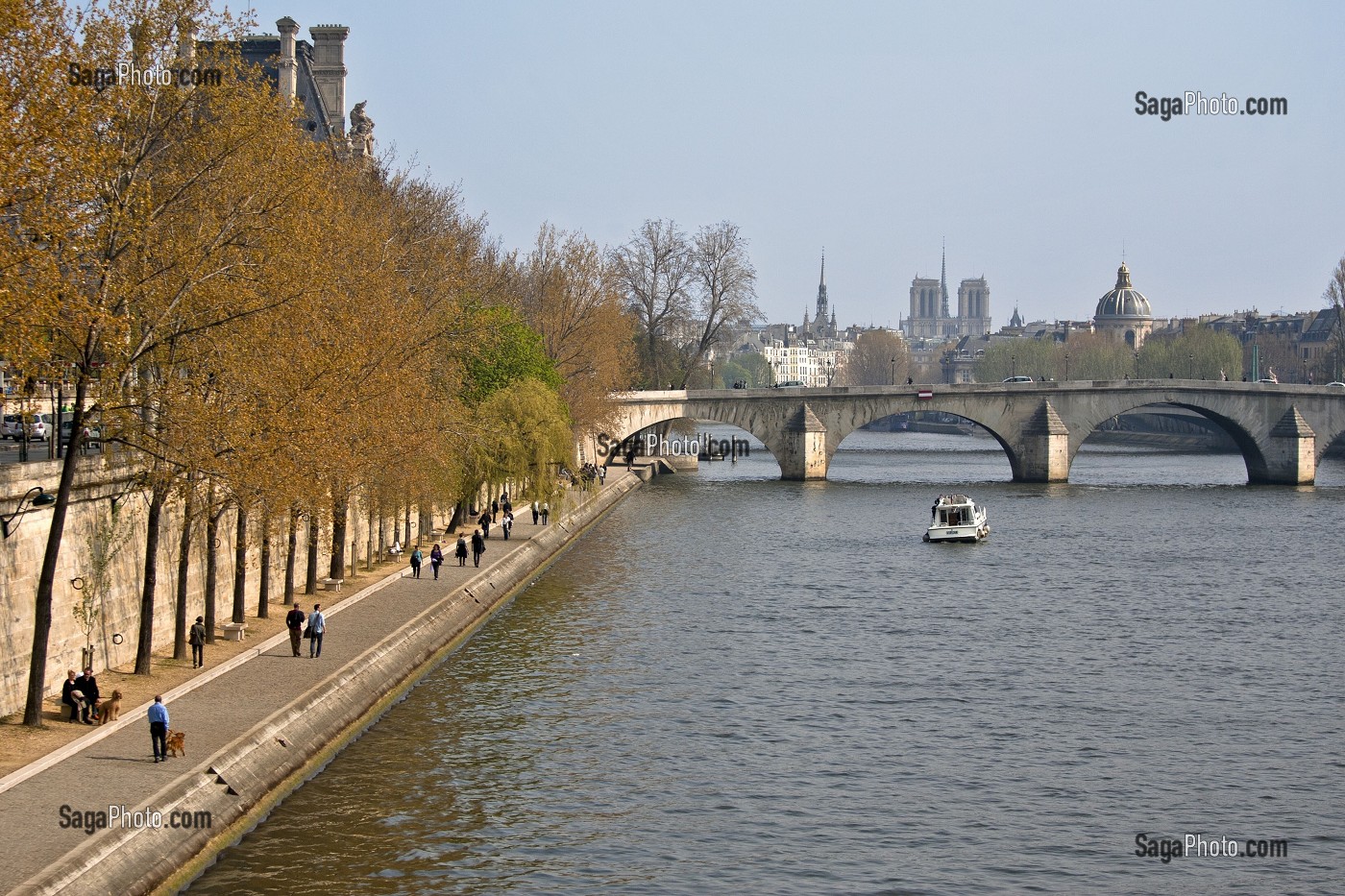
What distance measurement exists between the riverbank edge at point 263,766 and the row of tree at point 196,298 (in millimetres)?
3378

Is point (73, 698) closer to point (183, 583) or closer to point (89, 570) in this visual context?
point (89, 570)

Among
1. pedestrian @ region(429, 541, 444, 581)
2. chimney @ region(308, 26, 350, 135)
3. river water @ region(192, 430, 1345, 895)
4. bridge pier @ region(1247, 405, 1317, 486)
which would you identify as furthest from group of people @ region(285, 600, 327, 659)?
bridge pier @ region(1247, 405, 1317, 486)

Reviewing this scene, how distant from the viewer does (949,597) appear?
5103cm

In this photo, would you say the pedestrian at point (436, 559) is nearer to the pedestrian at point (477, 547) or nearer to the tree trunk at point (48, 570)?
the pedestrian at point (477, 547)

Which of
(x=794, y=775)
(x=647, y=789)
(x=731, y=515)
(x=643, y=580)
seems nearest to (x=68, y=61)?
(x=647, y=789)

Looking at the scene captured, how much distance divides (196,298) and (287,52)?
97.2 feet

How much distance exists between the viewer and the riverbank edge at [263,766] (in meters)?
19.9

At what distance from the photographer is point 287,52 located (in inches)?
2176

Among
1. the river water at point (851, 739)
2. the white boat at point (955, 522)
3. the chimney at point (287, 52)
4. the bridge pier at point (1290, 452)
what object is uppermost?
the chimney at point (287, 52)

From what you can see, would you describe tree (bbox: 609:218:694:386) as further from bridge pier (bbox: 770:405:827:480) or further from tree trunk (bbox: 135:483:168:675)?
tree trunk (bbox: 135:483:168:675)

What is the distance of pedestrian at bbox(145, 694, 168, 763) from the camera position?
23.6 m

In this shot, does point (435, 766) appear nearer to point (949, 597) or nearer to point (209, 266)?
point (209, 266)

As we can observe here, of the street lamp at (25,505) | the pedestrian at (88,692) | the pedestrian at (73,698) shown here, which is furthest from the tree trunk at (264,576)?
the pedestrian at (73,698)

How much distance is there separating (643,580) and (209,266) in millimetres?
27406
